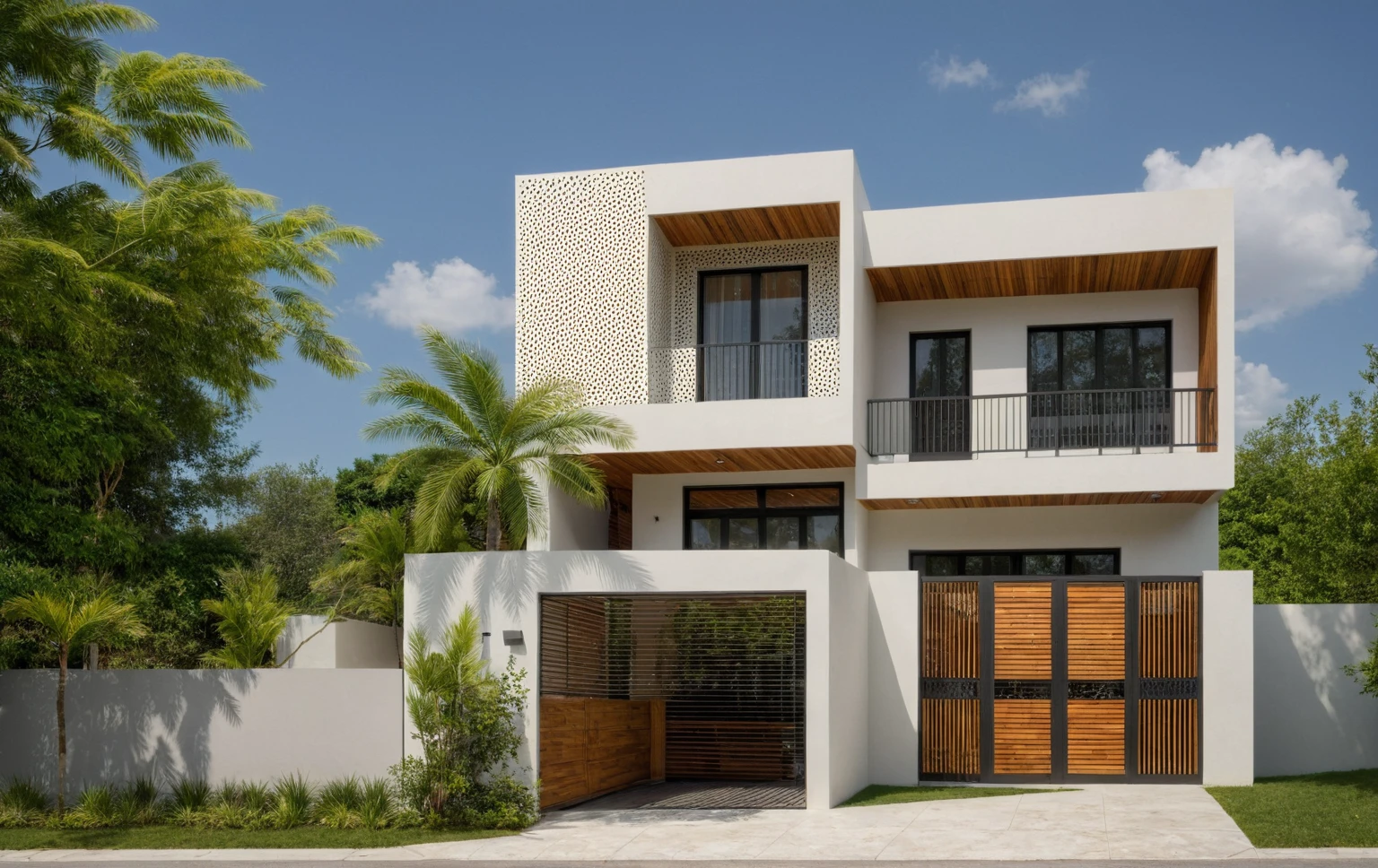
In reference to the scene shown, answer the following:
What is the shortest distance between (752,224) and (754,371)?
6.86 feet

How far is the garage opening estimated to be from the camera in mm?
14703

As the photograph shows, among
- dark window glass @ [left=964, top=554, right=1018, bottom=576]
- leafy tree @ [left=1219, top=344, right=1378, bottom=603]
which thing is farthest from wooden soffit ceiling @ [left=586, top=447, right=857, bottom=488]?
leafy tree @ [left=1219, top=344, right=1378, bottom=603]

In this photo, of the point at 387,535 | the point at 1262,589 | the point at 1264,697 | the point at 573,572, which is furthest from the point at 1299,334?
the point at 573,572

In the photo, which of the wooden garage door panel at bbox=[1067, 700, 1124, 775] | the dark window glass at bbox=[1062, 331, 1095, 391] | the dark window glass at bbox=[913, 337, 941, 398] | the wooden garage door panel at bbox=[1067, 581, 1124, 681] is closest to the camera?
the wooden garage door panel at bbox=[1067, 700, 1124, 775]

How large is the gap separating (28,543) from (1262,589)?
2991 cm

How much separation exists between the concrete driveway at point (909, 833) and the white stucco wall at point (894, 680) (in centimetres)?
182

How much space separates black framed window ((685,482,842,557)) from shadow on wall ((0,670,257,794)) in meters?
6.91

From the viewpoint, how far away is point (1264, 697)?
16891 mm

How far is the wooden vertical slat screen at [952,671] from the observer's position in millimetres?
16047

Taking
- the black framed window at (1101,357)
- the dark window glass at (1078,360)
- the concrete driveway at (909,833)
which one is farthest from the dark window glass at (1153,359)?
the concrete driveway at (909,833)

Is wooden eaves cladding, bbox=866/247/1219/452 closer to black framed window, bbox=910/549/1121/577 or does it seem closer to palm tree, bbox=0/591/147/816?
black framed window, bbox=910/549/1121/577

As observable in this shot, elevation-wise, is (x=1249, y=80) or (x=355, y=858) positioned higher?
(x=1249, y=80)

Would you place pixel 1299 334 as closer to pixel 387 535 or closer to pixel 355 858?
pixel 387 535

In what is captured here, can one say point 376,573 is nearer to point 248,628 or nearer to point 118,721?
point 248,628
